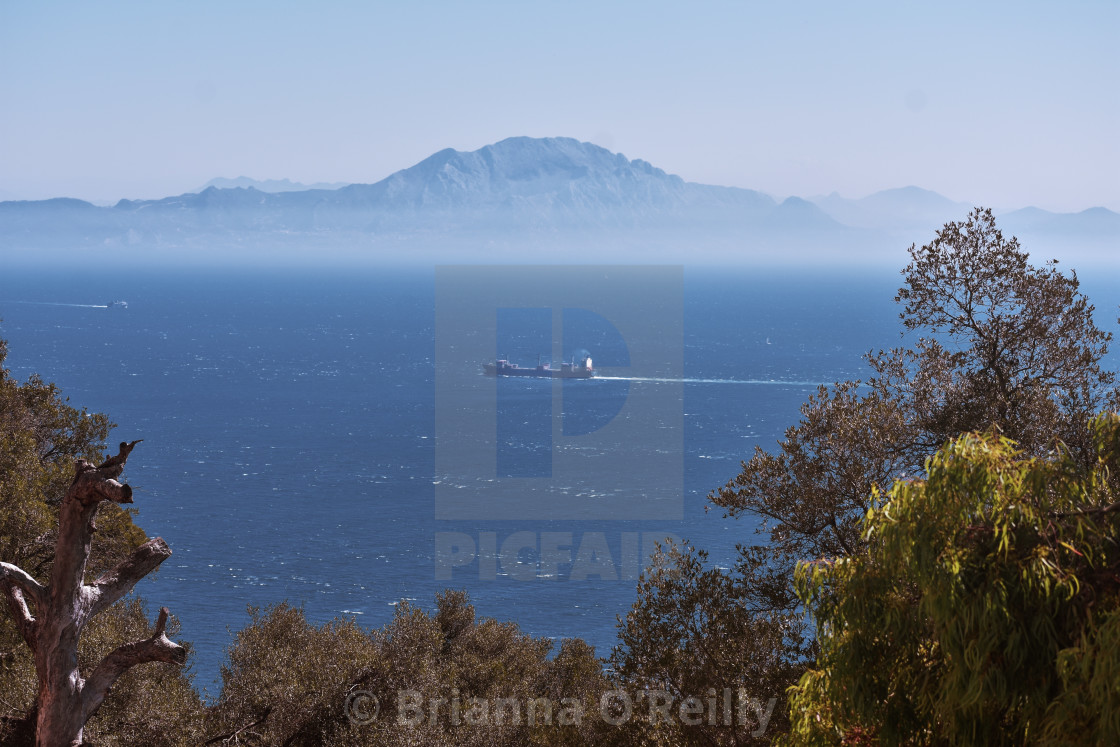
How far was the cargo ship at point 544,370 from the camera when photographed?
139 metres

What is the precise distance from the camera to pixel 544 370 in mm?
139875

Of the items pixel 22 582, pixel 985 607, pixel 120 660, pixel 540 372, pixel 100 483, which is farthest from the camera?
pixel 540 372

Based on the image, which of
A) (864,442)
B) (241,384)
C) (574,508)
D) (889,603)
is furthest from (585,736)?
(241,384)

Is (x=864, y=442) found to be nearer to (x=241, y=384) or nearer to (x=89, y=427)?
(x=89, y=427)

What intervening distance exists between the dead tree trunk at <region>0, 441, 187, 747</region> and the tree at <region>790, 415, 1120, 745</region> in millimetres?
7427

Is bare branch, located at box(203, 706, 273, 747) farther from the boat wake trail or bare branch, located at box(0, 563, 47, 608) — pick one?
the boat wake trail

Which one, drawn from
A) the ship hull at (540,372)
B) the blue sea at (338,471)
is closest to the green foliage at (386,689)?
the blue sea at (338,471)

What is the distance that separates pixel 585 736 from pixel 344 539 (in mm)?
59678

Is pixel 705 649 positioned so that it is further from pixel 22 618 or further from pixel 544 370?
pixel 544 370

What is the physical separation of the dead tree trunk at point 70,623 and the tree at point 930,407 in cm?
712

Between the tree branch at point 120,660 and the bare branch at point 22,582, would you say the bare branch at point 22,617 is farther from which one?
the tree branch at point 120,660

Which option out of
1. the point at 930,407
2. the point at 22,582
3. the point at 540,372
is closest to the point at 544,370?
the point at 540,372

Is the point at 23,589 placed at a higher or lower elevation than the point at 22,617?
higher

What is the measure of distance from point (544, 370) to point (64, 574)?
12978cm
